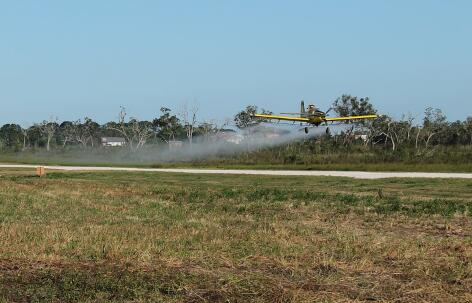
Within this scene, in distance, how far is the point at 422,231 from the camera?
1492cm

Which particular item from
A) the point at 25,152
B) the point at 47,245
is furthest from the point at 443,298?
the point at 25,152

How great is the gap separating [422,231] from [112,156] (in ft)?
306

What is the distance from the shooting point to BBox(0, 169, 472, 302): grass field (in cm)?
805

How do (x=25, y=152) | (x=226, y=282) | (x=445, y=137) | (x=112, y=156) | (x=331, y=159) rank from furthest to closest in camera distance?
1. (x=25, y=152)
2. (x=112, y=156)
3. (x=445, y=137)
4. (x=331, y=159)
5. (x=226, y=282)

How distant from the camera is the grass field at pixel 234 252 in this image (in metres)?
8.05

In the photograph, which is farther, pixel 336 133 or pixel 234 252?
pixel 336 133

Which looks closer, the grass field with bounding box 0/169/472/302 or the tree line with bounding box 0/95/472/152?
the grass field with bounding box 0/169/472/302

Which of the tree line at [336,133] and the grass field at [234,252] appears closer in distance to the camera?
the grass field at [234,252]

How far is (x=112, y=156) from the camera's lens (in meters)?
105

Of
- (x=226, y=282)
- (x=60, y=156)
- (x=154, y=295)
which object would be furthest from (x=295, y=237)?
(x=60, y=156)

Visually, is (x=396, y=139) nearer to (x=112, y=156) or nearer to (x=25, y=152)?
(x=112, y=156)

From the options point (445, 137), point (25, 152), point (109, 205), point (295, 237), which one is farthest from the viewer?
point (25, 152)

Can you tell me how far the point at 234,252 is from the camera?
36.4 ft

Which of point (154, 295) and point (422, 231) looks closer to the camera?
point (154, 295)
